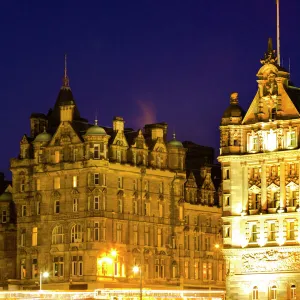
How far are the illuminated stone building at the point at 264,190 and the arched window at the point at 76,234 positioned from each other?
27178mm

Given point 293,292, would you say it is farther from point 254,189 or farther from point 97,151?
point 97,151

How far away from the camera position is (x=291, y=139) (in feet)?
425

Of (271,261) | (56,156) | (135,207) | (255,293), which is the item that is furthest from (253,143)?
(56,156)

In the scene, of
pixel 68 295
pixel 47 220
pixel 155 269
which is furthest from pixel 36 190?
pixel 68 295

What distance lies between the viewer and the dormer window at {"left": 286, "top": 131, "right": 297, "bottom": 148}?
129 meters

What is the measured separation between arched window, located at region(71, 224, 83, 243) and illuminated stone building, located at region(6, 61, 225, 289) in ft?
0.38

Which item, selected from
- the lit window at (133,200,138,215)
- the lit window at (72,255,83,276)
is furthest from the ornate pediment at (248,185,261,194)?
the lit window at (133,200,138,215)

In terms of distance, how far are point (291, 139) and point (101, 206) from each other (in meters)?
32.0

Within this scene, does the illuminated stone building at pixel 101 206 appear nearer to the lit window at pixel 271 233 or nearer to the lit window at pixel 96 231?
the lit window at pixel 96 231

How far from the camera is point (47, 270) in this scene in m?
157

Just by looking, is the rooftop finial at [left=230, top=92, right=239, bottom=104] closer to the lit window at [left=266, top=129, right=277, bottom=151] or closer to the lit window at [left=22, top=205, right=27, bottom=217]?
the lit window at [left=266, top=129, right=277, bottom=151]

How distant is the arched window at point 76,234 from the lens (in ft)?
508

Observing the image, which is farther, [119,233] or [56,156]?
[56,156]

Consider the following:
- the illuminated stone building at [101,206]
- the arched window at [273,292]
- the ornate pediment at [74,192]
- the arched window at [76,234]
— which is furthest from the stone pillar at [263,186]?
the ornate pediment at [74,192]
